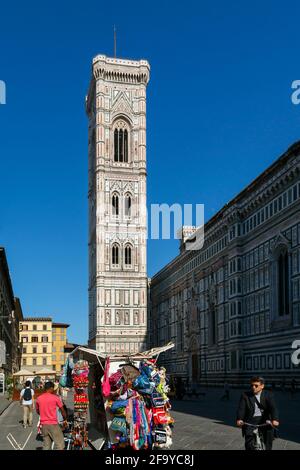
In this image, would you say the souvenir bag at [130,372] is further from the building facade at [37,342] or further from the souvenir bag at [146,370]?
the building facade at [37,342]

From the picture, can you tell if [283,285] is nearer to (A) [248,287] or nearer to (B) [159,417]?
(A) [248,287]

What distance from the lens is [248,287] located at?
206 feet

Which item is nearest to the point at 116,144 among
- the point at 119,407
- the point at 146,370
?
the point at 146,370

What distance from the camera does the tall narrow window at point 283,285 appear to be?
54.3 m

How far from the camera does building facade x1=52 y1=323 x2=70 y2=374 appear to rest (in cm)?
16888

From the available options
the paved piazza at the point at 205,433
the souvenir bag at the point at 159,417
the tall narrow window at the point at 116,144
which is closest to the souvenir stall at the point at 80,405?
the paved piazza at the point at 205,433

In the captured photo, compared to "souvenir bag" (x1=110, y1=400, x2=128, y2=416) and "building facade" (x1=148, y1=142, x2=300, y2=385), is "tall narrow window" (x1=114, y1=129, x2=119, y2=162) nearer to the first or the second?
"building facade" (x1=148, y1=142, x2=300, y2=385)

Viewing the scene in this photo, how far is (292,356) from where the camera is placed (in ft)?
168

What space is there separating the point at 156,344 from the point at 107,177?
93.7 feet

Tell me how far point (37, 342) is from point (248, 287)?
358 feet

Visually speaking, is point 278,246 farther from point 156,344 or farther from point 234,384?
point 156,344

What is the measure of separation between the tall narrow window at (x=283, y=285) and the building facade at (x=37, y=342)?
11459 centimetres
